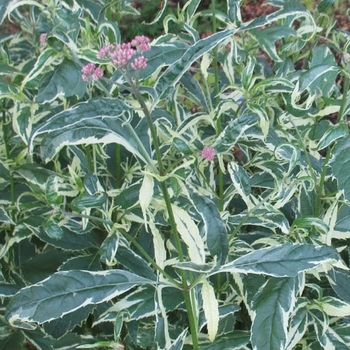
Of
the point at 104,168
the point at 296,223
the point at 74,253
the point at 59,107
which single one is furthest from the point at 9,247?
the point at 296,223

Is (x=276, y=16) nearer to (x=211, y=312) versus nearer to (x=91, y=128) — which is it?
(x=91, y=128)

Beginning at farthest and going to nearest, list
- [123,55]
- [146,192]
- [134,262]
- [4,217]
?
[4,217] → [134,262] → [146,192] → [123,55]

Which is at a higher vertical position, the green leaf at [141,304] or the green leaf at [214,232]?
the green leaf at [214,232]

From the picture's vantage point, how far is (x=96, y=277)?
111 cm

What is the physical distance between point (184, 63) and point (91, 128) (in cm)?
19

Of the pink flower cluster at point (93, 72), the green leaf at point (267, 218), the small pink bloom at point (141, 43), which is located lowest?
the green leaf at point (267, 218)

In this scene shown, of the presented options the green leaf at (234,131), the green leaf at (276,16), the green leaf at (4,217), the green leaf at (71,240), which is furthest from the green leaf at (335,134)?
the green leaf at (4,217)

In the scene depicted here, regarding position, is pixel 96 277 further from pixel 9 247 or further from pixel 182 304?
pixel 9 247

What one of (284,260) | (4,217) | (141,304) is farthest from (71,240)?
(284,260)

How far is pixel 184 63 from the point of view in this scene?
3.43ft

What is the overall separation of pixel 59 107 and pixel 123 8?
346 mm

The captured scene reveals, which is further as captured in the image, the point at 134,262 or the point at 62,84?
the point at 134,262

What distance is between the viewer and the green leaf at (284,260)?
104 cm

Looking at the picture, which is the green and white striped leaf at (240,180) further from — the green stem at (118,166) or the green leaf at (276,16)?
the green stem at (118,166)
